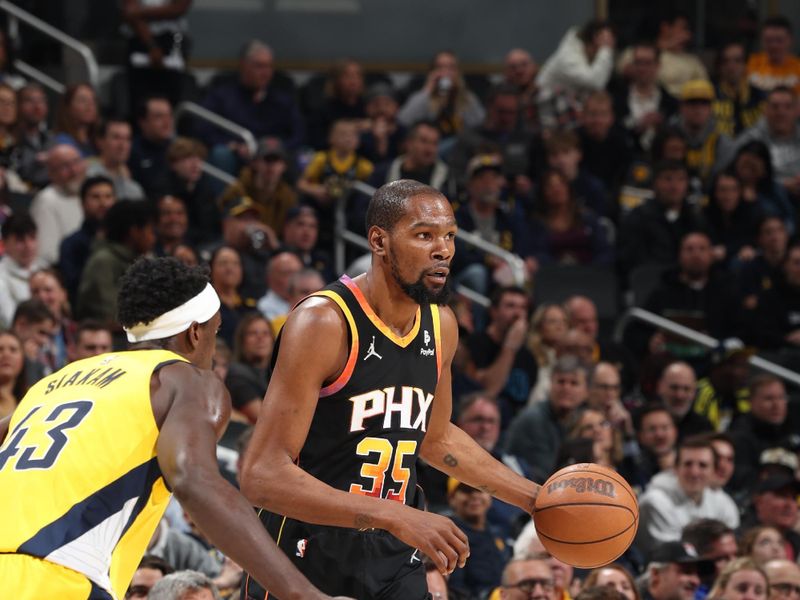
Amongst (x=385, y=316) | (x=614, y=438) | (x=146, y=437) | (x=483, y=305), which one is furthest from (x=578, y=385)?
(x=146, y=437)

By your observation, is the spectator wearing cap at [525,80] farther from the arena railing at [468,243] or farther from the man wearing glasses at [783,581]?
the man wearing glasses at [783,581]

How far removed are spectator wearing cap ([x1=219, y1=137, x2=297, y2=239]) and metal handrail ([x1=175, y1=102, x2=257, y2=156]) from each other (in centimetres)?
48

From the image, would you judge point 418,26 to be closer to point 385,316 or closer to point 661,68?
point 661,68

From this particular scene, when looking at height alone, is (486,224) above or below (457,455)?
below

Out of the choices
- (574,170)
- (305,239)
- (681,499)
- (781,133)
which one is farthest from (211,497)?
(781,133)

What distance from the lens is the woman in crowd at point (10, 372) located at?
8602 mm

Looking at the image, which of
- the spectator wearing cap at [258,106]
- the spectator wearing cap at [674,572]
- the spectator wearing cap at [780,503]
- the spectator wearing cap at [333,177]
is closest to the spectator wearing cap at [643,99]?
the spectator wearing cap at [333,177]

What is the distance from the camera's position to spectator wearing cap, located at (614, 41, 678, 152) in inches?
594

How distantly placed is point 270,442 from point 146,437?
0.76m

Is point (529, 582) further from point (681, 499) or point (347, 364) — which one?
point (347, 364)

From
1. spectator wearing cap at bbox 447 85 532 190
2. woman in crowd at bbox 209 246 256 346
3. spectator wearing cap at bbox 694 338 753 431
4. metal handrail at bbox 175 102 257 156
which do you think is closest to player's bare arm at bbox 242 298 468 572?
woman in crowd at bbox 209 246 256 346

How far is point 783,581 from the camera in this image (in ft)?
28.2

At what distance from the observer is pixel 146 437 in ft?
14.1

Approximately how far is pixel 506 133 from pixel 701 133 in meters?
2.05
